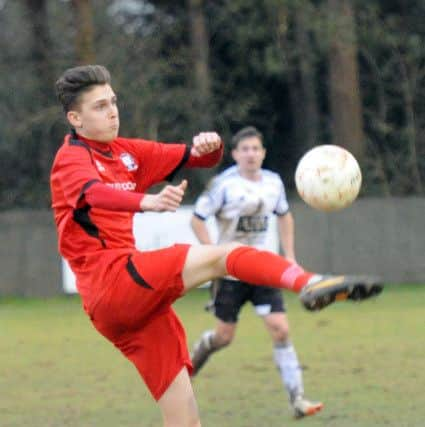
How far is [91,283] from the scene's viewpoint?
5.23m

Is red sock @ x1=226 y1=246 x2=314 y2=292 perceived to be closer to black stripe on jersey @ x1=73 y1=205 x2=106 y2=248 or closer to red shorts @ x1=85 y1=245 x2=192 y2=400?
red shorts @ x1=85 y1=245 x2=192 y2=400

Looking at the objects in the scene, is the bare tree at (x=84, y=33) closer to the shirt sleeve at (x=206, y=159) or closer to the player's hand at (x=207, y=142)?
the shirt sleeve at (x=206, y=159)

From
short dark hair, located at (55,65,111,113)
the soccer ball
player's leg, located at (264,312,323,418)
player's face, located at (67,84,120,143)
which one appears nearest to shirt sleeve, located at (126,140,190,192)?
player's face, located at (67,84,120,143)

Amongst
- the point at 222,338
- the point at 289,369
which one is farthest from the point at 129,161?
the point at 222,338

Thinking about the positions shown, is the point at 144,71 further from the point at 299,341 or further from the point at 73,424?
the point at 73,424

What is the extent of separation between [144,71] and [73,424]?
15.8 meters

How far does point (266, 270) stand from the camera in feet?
15.5

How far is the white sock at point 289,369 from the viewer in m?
7.84

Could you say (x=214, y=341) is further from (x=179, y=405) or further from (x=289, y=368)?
(x=179, y=405)

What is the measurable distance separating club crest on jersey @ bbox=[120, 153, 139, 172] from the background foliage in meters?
15.1

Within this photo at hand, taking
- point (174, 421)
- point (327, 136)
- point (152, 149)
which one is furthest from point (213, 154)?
point (327, 136)

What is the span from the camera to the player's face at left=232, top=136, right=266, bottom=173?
854 centimetres

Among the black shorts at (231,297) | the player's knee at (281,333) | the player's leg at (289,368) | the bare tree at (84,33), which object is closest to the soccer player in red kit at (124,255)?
the player's leg at (289,368)

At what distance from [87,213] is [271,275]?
1001mm
